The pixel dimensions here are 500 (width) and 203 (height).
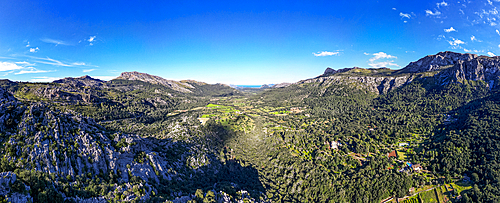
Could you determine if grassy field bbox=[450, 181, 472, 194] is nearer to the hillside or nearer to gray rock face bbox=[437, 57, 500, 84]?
the hillside

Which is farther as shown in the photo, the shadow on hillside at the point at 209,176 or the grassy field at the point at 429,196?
the grassy field at the point at 429,196

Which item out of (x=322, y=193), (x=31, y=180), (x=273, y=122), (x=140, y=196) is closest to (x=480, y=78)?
(x=273, y=122)

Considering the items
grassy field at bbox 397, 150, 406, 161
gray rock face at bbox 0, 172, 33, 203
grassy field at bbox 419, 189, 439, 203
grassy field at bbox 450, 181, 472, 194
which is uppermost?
gray rock face at bbox 0, 172, 33, 203

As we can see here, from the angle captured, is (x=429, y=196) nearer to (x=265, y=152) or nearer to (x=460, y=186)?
(x=460, y=186)

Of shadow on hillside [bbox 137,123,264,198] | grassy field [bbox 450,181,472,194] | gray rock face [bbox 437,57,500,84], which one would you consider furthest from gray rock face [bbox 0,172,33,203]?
gray rock face [bbox 437,57,500,84]

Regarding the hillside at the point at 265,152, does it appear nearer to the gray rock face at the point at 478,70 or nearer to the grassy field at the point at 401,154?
the gray rock face at the point at 478,70

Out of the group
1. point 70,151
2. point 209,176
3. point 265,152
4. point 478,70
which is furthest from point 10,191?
point 478,70

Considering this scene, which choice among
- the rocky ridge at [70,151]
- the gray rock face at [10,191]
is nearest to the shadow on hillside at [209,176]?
the rocky ridge at [70,151]

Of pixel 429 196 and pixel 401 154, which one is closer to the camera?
pixel 429 196
